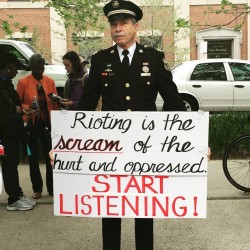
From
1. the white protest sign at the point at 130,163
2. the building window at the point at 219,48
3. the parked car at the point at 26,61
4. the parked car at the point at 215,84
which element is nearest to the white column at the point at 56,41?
the building window at the point at 219,48

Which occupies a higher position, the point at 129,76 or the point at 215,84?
the point at 129,76

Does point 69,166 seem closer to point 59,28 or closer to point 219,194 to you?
point 219,194

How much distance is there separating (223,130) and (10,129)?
3.97m

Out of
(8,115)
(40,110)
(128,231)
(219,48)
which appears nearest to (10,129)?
(8,115)

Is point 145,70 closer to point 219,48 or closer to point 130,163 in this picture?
point 130,163

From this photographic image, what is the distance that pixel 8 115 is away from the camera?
4.97 meters

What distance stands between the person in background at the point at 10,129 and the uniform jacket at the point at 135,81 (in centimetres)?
194

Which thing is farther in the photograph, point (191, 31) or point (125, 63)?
point (191, 31)

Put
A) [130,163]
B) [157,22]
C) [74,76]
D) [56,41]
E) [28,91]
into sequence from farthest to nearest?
[56,41] → [157,22] → [74,76] → [28,91] → [130,163]

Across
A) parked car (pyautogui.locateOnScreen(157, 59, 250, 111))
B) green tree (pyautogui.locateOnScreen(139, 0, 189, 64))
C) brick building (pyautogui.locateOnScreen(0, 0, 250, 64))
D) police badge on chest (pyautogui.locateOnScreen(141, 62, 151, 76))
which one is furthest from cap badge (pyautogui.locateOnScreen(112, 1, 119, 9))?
brick building (pyautogui.locateOnScreen(0, 0, 250, 64))

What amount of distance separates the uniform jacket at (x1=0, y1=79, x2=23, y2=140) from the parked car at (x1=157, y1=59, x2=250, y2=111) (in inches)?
296

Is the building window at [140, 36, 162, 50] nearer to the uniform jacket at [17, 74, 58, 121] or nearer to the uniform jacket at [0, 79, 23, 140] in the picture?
the uniform jacket at [17, 74, 58, 121]

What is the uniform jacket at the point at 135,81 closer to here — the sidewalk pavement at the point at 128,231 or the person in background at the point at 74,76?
the sidewalk pavement at the point at 128,231

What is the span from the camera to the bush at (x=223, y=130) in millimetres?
7590
